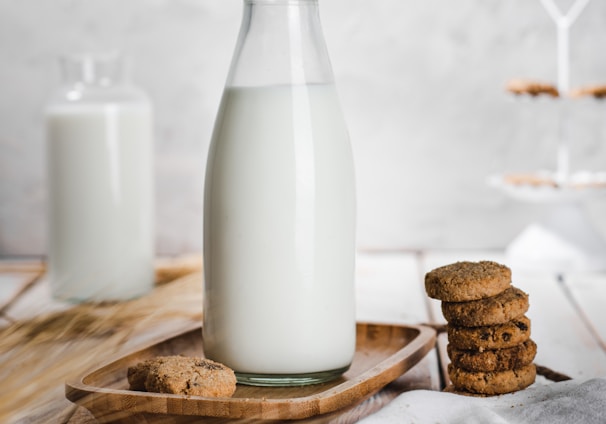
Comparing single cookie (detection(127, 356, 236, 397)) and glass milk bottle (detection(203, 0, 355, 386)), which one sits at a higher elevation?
glass milk bottle (detection(203, 0, 355, 386))

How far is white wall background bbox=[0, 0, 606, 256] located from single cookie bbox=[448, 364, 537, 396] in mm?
967

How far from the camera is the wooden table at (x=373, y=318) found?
1.81 feet

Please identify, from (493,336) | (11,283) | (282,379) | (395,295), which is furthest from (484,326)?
(11,283)

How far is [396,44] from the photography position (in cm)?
162

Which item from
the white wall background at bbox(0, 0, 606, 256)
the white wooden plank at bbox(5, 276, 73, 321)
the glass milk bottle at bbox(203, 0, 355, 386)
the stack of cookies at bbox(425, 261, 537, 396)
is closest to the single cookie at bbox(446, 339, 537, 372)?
the stack of cookies at bbox(425, 261, 537, 396)

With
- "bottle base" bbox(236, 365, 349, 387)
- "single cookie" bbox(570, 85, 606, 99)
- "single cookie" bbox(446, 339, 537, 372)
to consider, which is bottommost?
"bottle base" bbox(236, 365, 349, 387)

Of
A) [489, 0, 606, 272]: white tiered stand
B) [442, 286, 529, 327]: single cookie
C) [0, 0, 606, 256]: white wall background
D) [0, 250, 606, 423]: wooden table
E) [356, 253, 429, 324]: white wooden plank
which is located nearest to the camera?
[0, 250, 606, 423]: wooden table

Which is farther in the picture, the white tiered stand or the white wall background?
the white wall background

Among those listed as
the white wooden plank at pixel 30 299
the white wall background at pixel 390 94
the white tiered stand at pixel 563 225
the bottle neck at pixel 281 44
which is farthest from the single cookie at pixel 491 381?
the white wall background at pixel 390 94

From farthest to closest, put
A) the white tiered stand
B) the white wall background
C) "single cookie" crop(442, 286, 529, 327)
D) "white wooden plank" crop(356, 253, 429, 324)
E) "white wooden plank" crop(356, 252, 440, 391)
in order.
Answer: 1. the white wall background
2. the white tiered stand
3. "white wooden plank" crop(356, 253, 429, 324)
4. "white wooden plank" crop(356, 252, 440, 391)
5. "single cookie" crop(442, 286, 529, 327)

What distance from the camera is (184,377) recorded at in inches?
25.2

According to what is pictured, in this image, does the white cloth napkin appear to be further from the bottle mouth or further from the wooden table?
the bottle mouth

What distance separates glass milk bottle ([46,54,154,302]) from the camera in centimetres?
127

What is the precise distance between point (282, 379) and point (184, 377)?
0.10 meters
